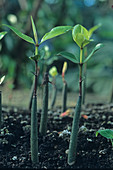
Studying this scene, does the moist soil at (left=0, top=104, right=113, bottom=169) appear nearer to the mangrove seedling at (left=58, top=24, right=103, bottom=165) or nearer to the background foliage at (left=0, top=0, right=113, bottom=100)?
the mangrove seedling at (left=58, top=24, right=103, bottom=165)

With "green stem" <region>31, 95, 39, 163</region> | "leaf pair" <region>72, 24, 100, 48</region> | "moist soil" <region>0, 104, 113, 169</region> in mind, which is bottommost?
"moist soil" <region>0, 104, 113, 169</region>

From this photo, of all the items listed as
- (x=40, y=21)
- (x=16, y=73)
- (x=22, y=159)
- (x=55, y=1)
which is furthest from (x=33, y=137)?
(x=55, y=1)

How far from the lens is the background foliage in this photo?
1760 mm

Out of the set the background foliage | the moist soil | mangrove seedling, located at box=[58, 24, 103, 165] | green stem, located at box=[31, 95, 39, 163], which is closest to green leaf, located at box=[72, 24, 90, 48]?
mangrove seedling, located at box=[58, 24, 103, 165]

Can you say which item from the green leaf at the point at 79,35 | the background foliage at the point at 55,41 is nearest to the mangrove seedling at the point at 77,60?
the green leaf at the point at 79,35

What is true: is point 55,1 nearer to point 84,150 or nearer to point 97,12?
point 97,12

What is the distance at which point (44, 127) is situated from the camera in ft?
2.28

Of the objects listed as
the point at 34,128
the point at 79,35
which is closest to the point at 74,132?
the point at 34,128

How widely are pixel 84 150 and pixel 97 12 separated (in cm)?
217

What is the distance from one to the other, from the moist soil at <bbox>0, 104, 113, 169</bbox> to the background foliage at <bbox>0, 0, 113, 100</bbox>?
742 mm

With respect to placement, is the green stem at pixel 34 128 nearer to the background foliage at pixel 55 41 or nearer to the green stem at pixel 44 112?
the green stem at pixel 44 112

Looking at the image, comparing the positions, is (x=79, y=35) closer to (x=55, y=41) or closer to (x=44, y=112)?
(x=44, y=112)

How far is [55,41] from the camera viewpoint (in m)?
2.33

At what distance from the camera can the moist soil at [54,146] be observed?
583 mm
